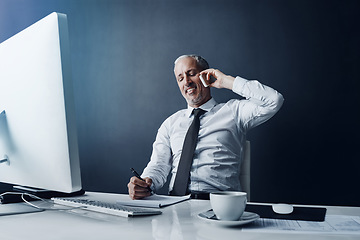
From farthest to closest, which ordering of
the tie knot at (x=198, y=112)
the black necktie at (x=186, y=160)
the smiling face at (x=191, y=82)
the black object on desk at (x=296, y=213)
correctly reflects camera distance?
the smiling face at (x=191, y=82) → the tie knot at (x=198, y=112) → the black necktie at (x=186, y=160) → the black object on desk at (x=296, y=213)

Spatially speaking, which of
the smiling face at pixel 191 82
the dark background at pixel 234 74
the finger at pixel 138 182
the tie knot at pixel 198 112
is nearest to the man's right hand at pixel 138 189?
the finger at pixel 138 182

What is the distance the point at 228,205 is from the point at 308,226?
204mm

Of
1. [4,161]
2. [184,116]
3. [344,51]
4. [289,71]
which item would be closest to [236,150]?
[184,116]

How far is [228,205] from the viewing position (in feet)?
2.98

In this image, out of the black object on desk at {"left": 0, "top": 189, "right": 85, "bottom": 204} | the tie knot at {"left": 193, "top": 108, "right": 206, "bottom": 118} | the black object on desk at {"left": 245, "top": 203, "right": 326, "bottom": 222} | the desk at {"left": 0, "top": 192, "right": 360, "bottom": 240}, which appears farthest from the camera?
the tie knot at {"left": 193, "top": 108, "right": 206, "bottom": 118}

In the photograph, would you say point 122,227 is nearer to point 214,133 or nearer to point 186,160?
point 186,160

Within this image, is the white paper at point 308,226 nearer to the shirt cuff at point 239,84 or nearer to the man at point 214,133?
the man at point 214,133

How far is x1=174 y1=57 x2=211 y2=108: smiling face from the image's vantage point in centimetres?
241

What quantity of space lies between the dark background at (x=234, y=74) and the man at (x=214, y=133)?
1.21 feet

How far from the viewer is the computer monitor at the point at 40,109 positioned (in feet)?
3.03

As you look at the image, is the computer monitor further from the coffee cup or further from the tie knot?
the tie knot

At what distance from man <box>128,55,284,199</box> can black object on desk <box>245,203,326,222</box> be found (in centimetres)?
85

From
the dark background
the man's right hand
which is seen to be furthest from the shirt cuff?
the man's right hand

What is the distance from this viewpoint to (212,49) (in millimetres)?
2756
